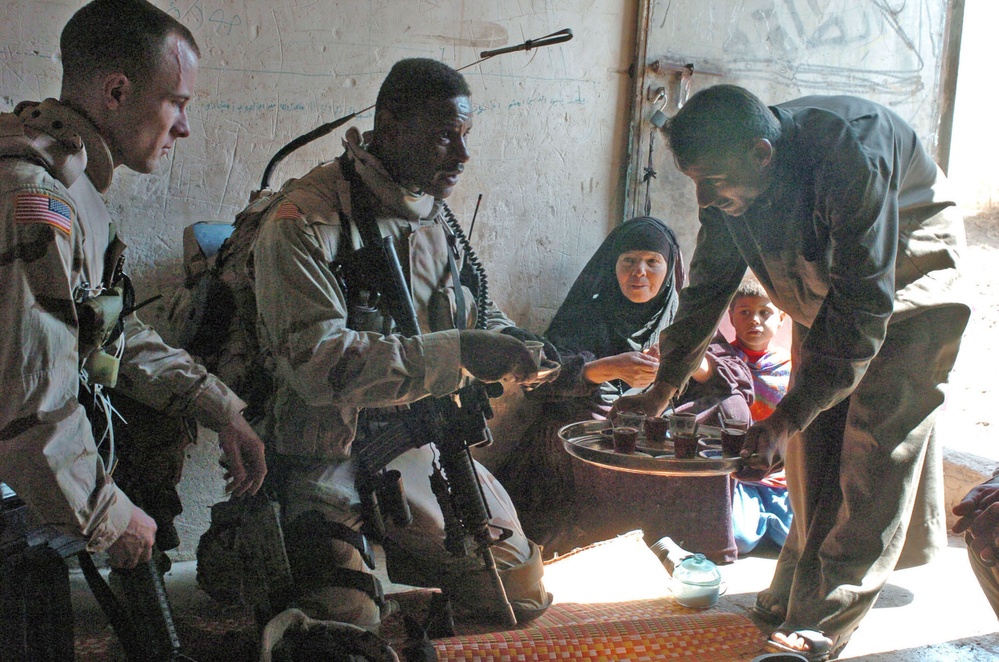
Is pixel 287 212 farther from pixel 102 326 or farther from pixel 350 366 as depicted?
pixel 102 326

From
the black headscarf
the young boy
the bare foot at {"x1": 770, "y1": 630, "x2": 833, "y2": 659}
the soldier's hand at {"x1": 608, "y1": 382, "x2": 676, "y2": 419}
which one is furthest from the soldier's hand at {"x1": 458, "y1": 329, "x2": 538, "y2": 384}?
the young boy

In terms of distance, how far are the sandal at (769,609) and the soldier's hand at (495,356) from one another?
1.36 metres

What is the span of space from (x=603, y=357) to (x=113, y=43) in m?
2.49

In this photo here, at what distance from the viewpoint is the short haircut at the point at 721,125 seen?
86.6 inches

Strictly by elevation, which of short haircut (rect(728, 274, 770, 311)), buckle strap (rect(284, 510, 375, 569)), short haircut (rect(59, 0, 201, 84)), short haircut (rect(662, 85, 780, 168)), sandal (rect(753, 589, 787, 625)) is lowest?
sandal (rect(753, 589, 787, 625))

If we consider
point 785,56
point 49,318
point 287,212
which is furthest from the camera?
point 785,56

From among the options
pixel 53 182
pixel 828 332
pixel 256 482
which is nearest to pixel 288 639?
pixel 256 482

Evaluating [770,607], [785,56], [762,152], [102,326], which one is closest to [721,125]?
[762,152]

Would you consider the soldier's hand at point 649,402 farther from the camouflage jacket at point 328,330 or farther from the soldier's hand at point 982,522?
the soldier's hand at point 982,522

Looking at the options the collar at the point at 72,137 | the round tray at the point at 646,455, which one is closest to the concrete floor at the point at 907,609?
the round tray at the point at 646,455

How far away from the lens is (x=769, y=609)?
287 cm

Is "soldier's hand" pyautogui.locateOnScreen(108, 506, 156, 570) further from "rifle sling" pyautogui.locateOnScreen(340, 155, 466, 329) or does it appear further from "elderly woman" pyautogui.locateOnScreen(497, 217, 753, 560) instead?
"elderly woman" pyautogui.locateOnScreen(497, 217, 753, 560)

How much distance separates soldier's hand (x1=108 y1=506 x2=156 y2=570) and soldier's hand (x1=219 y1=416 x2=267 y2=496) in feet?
1.52

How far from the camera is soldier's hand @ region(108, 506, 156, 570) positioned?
5.49 feet
